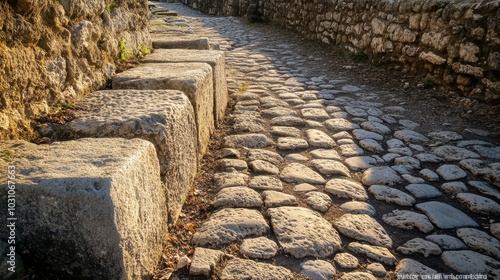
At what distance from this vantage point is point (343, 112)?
3875 mm

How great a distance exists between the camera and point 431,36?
175 inches

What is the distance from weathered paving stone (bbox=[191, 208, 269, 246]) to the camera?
1.89m

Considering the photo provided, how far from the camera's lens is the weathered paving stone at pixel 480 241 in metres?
1.89

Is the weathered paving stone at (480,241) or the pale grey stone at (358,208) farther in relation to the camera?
the pale grey stone at (358,208)

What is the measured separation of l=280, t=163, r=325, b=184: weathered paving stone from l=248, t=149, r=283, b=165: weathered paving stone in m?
0.12

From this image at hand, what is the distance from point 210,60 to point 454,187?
210 centimetres

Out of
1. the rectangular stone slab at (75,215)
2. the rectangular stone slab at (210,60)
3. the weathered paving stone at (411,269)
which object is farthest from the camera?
the rectangular stone slab at (210,60)

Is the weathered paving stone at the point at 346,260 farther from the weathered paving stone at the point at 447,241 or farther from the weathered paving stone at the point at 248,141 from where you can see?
the weathered paving stone at the point at 248,141

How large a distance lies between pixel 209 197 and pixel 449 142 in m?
2.09

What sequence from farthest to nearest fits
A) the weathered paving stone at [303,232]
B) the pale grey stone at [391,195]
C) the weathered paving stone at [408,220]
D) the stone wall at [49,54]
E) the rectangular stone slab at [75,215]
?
the pale grey stone at [391,195], the weathered paving stone at [408,220], the weathered paving stone at [303,232], the stone wall at [49,54], the rectangular stone slab at [75,215]

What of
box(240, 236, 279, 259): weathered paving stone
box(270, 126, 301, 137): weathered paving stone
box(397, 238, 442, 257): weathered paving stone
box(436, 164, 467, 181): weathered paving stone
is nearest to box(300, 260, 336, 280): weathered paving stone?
box(240, 236, 279, 259): weathered paving stone

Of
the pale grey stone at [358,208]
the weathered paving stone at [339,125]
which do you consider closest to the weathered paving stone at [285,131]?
the weathered paving stone at [339,125]

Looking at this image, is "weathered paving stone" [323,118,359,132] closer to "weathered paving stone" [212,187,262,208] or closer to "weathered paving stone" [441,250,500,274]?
"weathered paving stone" [212,187,262,208]

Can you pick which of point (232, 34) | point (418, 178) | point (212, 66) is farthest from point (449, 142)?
point (232, 34)
